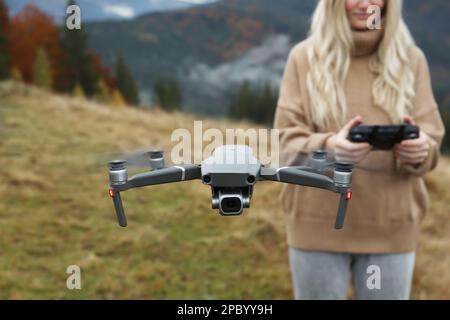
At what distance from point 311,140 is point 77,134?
22.1ft

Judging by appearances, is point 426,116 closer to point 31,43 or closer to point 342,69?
point 342,69

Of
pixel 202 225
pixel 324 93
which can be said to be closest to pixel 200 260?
pixel 202 225

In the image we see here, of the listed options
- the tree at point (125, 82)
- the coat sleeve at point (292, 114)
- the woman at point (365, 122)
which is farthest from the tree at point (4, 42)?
the woman at point (365, 122)

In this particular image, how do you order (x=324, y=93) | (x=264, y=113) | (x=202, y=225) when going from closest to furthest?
(x=324, y=93), (x=202, y=225), (x=264, y=113)

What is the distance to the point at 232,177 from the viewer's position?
1.04 m

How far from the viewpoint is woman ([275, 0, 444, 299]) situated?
2137 mm

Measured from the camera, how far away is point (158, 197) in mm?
6305

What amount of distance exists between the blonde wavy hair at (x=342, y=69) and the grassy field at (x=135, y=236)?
177cm

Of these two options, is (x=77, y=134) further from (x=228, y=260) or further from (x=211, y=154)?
(x=211, y=154)

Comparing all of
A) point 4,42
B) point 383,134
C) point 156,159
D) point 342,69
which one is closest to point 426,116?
point 342,69

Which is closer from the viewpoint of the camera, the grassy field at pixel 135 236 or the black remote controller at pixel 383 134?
the black remote controller at pixel 383 134

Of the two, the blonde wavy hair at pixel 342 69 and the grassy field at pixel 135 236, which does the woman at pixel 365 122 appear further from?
the grassy field at pixel 135 236

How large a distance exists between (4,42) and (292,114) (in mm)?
20522

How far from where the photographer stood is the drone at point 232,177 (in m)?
1.04
